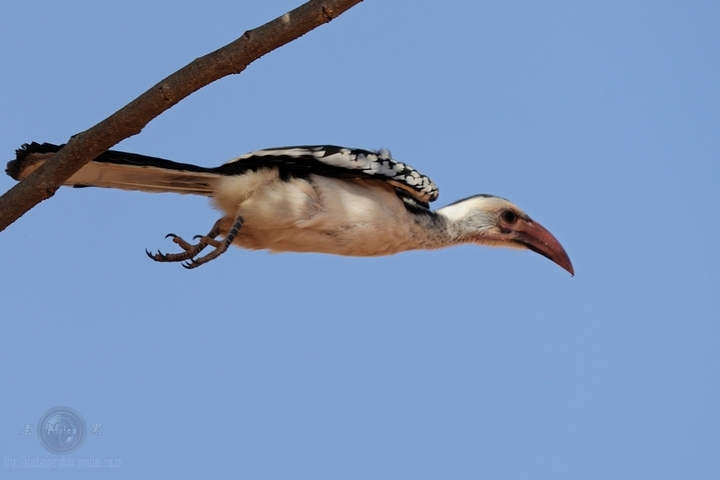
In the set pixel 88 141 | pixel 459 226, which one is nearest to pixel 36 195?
pixel 88 141

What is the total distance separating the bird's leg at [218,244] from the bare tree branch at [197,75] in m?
1.67

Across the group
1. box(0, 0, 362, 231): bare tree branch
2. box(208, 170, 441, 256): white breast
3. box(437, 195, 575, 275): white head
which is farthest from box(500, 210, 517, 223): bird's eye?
box(0, 0, 362, 231): bare tree branch

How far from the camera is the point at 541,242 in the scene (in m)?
7.98

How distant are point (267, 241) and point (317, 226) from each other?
385mm

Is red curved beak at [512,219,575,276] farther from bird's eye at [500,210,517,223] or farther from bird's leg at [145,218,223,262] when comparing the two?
bird's leg at [145,218,223,262]

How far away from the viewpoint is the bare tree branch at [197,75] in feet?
13.8

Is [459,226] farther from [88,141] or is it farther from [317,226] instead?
[88,141]

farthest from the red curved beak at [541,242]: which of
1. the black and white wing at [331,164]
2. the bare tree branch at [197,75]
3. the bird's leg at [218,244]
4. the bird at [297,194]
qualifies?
the bare tree branch at [197,75]

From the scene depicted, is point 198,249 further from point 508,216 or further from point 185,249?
point 508,216

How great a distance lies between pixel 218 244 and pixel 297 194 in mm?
621

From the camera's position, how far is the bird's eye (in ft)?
25.4

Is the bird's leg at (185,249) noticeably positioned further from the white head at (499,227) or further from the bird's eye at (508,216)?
the bird's eye at (508,216)

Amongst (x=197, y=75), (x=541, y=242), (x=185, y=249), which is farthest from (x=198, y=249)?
(x=541, y=242)

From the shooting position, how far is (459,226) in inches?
287
